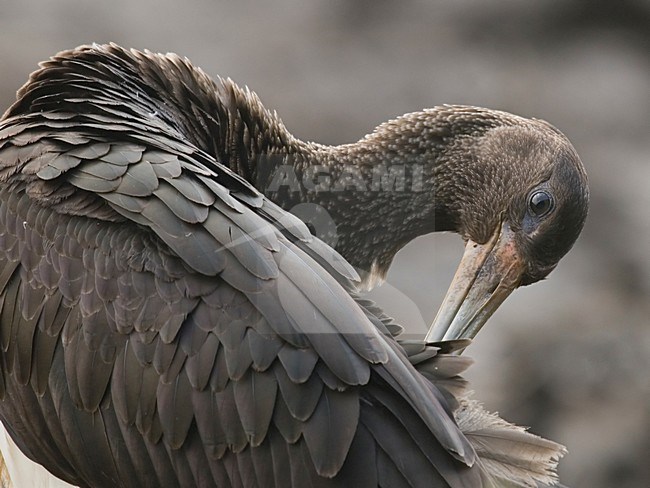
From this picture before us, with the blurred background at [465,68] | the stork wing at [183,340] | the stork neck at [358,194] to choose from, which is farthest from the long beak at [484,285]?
the blurred background at [465,68]

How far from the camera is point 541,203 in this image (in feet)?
12.9

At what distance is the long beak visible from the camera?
397 centimetres

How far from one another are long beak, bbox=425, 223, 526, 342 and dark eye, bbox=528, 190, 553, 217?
134 mm

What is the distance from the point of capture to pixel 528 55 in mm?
7406

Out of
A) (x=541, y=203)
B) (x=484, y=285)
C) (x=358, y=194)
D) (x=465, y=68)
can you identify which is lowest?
(x=484, y=285)

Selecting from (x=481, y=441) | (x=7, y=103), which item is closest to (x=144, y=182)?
(x=481, y=441)

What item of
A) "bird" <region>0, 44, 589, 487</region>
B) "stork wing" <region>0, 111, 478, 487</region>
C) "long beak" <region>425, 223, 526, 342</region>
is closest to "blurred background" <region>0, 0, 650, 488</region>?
"long beak" <region>425, 223, 526, 342</region>

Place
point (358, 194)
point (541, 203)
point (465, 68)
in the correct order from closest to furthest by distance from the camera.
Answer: point (541, 203) < point (358, 194) < point (465, 68)

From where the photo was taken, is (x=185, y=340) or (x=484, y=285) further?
(x=484, y=285)

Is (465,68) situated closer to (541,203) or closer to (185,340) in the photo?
(541,203)

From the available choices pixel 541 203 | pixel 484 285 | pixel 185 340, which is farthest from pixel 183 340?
pixel 541 203

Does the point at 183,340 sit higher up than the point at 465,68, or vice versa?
the point at 465,68

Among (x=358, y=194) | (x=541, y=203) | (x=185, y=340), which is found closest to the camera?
(x=185, y=340)

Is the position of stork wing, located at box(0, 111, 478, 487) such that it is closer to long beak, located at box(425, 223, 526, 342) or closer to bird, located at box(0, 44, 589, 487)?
bird, located at box(0, 44, 589, 487)
